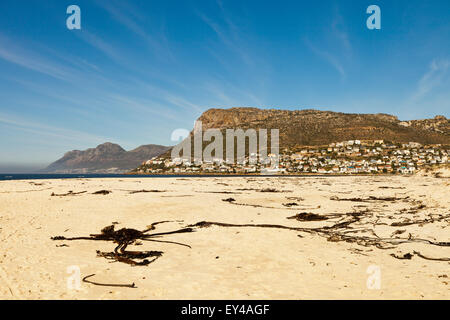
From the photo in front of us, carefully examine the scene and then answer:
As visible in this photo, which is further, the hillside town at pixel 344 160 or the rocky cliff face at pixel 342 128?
the rocky cliff face at pixel 342 128

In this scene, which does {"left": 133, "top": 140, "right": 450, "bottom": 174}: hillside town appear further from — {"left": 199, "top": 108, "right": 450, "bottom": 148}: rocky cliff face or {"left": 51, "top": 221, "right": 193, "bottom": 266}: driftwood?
{"left": 51, "top": 221, "right": 193, "bottom": 266}: driftwood

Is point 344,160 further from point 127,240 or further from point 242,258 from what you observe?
point 127,240

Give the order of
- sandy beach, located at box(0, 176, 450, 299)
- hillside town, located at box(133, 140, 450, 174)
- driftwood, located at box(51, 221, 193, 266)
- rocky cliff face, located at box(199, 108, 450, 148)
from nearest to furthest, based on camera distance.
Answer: sandy beach, located at box(0, 176, 450, 299) < driftwood, located at box(51, 221, 193, 266) < hillside town, located at box(133, 140, 450, 174) < rocky cliff face, located at box(199, 108, 450, 148)

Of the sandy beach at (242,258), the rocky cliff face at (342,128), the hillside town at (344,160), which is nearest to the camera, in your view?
the sandy beach at (242,258)

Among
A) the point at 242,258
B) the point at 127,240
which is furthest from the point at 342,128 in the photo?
the point at 127,240

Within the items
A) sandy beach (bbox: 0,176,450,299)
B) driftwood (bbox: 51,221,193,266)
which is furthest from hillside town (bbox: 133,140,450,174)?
driftwood (bbox: 51,221,193,266)

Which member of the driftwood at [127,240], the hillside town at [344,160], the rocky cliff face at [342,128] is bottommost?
the driftwood at [127,240]

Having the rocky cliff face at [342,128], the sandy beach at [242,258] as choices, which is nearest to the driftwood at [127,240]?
the sandy beach at [242,258]

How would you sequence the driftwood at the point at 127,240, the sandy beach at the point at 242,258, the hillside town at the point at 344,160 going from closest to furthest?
the sandy beach at the point at 242,258
the driftwood at the point at 127,240
the hillside town at the point at 344,160

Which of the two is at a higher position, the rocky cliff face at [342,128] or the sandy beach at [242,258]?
the rocky cliff face at [342,128]

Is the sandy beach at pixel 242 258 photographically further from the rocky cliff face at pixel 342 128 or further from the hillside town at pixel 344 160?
the rocky cliff face at pixel 342 128
